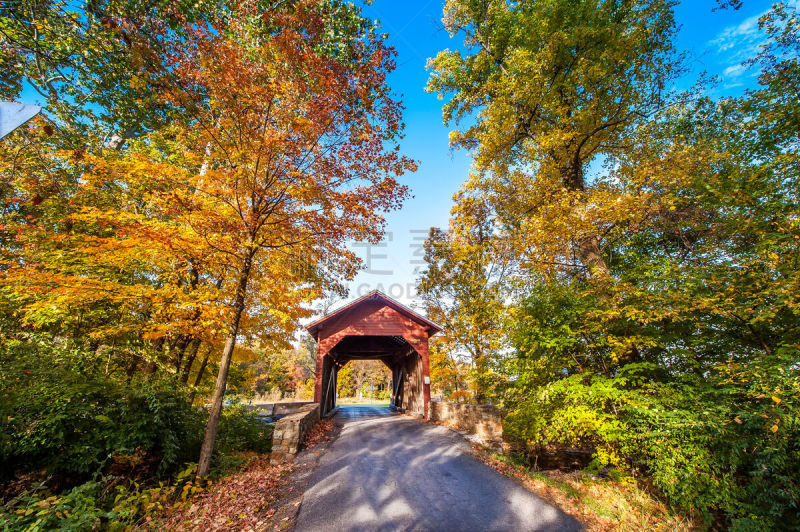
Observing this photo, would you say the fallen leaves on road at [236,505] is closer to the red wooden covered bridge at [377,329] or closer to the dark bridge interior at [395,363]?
the red wooden covered bridge at [377,329]

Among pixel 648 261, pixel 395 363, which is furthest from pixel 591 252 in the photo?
pixel 395 363

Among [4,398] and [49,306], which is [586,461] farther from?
[49,306]

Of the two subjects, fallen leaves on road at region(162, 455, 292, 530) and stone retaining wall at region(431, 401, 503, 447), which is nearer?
fallen leaves on road at region(162, 455, 292, 530)

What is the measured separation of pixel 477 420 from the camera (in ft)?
31.7

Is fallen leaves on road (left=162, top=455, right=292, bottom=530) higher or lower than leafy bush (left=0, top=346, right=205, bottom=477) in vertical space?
lower

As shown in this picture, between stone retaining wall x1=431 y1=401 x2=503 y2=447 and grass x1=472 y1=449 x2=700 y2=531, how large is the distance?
2.20 metres

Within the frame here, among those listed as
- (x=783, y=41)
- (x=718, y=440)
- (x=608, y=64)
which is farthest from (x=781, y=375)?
(x=608, y=64)

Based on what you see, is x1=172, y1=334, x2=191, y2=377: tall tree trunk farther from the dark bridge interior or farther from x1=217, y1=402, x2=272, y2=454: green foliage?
the dark bridge interior

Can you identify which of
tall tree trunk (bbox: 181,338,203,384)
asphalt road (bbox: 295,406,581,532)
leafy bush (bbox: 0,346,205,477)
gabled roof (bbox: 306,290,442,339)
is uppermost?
gabled roof (bbox: 306,290,442,339)

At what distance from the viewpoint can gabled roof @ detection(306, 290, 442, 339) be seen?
13.0 m

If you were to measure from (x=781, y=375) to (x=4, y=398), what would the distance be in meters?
12.8

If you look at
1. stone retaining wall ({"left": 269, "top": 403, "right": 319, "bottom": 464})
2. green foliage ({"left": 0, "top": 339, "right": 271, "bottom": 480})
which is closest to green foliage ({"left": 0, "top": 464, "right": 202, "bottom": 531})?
green foliage ({"left": 0, "top": 339, "right": 271, "bottom": 480})

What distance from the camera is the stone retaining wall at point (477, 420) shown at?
8.94 metres

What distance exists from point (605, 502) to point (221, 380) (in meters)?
8.54
